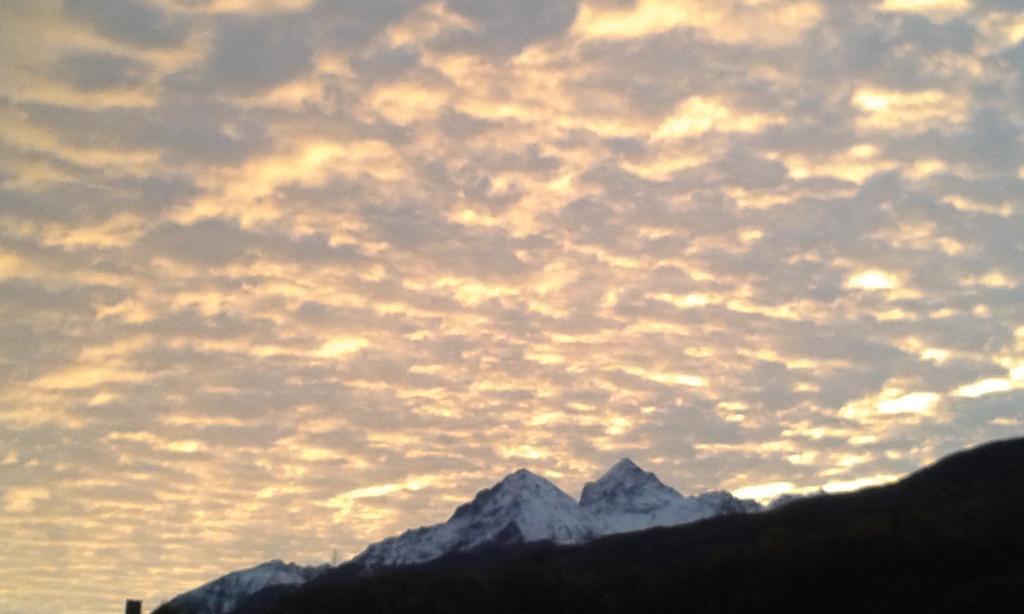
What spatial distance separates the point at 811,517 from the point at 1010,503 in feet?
277

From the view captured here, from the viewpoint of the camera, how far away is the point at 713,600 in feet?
322

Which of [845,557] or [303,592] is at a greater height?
[303,592]

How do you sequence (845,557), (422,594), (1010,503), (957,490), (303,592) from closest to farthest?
(845,557) → (1010,503) → (422,594) → (303,592) → (957,490)

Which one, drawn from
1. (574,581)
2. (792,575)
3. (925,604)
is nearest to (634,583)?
(574,581)

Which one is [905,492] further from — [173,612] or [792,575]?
[173,612]

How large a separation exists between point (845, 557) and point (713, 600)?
37.9 ft

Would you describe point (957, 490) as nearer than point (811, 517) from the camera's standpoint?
Yes

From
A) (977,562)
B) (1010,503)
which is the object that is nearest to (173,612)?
(977,562)

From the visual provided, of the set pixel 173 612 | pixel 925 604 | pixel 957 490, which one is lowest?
pixel 925 604

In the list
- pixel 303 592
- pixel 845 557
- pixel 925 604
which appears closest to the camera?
pixel 925 604

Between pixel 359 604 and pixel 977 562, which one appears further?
pixel 359 604

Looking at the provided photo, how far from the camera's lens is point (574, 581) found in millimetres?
108438

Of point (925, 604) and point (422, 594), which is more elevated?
point (422, 594)

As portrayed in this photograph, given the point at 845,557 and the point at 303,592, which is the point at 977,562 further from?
the point at 303,592
